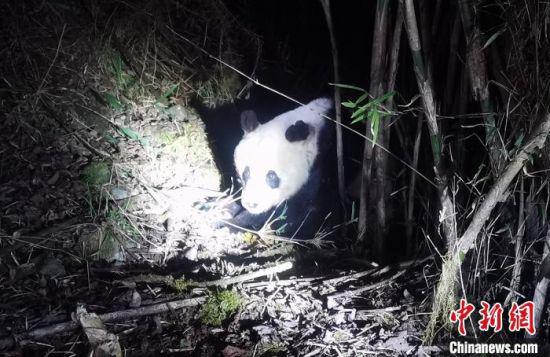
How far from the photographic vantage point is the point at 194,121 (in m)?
5.00

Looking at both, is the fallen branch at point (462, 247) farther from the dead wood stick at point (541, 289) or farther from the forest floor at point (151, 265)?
the dead wood stick at point (541, 289)

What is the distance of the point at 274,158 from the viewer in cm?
437

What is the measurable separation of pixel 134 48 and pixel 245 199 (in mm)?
2371

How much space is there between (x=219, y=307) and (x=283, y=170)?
75.6 inches

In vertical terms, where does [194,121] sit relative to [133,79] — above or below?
below

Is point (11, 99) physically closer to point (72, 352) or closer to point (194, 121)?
point (194, 121)

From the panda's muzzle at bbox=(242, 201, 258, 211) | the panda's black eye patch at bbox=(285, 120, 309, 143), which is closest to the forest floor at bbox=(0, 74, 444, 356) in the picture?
the panda's muzzle at bbox=(242, 201, 258, 211)

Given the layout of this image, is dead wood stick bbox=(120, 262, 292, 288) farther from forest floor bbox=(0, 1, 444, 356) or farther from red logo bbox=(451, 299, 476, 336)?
red logo bbox=(451, 299, 476, 336)

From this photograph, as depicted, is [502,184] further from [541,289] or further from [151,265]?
[151,265]

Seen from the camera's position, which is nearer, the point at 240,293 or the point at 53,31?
the point at 240,293

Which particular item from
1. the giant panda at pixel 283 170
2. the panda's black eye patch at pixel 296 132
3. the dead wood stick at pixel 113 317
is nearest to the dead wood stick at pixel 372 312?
the dead wood stick at pixel 113 317

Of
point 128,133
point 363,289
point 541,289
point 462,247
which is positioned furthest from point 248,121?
point 541,289

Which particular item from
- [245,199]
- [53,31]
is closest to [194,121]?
[245,199]

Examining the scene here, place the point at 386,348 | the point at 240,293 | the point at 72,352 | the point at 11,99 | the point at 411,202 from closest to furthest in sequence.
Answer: the point at 72,352
the point at 386,348
the point at 240,293
the point at 411,202
the point at 11,99
